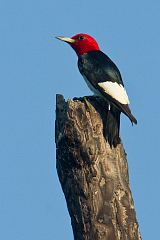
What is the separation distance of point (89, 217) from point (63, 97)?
142cm

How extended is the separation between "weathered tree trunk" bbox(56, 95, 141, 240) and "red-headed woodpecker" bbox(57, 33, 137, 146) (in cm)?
25

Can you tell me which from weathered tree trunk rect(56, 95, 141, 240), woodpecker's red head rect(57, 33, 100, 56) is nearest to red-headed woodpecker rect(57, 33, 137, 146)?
woodpecker's red head rect(57, 33, 100, 56)

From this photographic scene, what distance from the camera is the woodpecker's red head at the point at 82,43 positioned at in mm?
8656

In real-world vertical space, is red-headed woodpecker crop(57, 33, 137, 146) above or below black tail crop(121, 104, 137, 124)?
above

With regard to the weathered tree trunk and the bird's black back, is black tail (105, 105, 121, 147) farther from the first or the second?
the bird's black back

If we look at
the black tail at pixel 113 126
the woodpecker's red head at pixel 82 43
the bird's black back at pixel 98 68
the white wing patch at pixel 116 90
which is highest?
the woodpecker's red head at pixel 82 43

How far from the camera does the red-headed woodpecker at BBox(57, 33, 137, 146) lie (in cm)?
617

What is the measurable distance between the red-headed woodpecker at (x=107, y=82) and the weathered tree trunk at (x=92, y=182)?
245mm

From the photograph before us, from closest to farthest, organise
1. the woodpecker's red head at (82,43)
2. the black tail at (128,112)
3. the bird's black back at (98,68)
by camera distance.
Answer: the black tail at (128,112), the bird's black back at (98,68), the woodpecker's red head at (82,43)

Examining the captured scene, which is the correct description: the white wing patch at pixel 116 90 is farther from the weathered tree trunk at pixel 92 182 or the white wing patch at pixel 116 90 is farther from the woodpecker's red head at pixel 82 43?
the woodpecker's red head at pixel 82 43

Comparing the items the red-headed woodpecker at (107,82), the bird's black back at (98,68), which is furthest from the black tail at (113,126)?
the bird's black back at (98,68)

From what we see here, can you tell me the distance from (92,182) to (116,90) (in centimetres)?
195

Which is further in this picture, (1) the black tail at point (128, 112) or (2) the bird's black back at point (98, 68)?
(2) the bird's black back at point (98, 68)

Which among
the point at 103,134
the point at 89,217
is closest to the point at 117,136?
the point at 103,134
